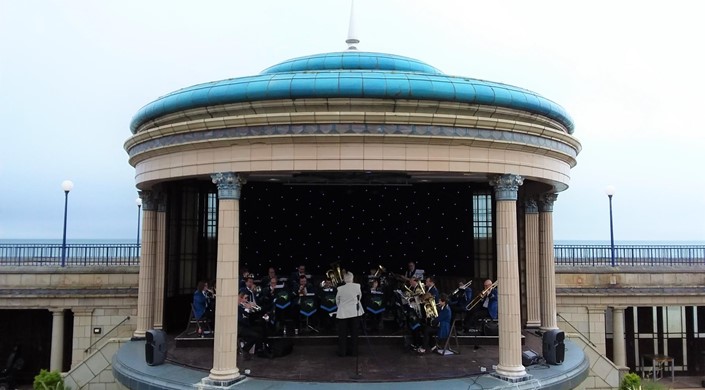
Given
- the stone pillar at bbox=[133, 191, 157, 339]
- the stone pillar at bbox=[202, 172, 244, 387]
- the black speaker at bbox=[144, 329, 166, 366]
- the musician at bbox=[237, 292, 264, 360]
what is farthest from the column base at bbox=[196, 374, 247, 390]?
the stone pillar at bbox=[133, 191, 157, 339]

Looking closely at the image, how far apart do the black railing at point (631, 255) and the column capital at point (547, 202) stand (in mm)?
7684

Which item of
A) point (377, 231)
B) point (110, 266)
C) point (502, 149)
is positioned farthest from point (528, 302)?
point (110, 266)

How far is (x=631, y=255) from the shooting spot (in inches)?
927

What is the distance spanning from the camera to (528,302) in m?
16.2

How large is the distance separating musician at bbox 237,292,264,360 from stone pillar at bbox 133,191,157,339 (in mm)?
4354

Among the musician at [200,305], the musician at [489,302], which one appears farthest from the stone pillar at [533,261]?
the musician at [200,305]

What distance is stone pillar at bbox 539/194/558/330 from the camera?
1575 centimetres

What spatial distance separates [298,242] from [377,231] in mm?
2610

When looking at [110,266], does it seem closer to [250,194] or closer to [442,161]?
Answer: [250,194]

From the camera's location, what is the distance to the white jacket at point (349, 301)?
459 inches

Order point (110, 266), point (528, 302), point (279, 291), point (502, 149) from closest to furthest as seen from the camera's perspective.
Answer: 1. point (502, 149)
2. point (279, 291)
3. point (528, 302)
4. point (110, 266)

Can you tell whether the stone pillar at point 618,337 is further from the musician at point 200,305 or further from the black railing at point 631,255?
the musician at point 200,305

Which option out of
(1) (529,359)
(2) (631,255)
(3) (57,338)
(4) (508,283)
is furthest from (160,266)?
(2) (631,255)

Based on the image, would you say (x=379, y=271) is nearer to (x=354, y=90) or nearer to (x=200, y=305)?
(x=200, y=305)
